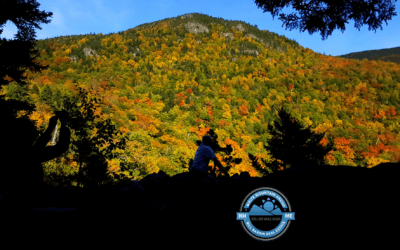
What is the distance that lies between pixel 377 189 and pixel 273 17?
4410 millimetres

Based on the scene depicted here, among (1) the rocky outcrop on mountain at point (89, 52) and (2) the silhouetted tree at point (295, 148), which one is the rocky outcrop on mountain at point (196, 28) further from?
(2) the silhouetted tree at point (295, 148)

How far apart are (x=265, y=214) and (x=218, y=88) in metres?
92.7

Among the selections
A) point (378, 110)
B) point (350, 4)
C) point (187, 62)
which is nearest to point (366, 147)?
point (378, 110)

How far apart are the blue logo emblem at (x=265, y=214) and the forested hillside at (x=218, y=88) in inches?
932

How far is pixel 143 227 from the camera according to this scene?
2.40 meters

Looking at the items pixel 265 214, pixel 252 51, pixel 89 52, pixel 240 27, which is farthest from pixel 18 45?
pixel 240 27

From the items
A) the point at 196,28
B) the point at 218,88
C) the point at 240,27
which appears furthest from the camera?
the point at 240,27

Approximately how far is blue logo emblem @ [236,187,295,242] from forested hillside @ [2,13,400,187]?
23.7 m

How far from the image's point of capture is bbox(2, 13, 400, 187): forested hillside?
50.0 metres

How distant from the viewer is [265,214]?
7.99 ft

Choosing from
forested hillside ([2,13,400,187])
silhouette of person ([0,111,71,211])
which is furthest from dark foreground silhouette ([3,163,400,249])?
forested hillside ([2,13,400,187])

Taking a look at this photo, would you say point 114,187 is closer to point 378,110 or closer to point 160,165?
point 160,165

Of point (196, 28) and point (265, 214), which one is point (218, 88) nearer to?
point (196, 28)

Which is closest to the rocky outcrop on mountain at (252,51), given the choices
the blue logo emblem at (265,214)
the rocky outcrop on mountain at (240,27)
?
the rocky outcrop on mountain at (240,27)
